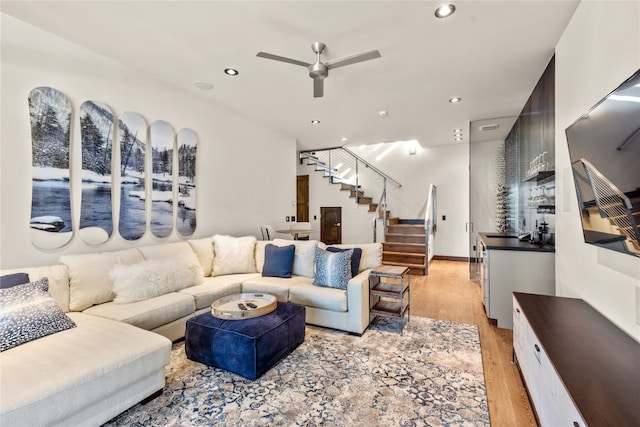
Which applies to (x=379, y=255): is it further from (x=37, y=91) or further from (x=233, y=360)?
(x=37, y=91)

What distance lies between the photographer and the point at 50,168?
261cm

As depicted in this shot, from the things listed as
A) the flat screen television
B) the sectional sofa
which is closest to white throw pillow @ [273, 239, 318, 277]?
the sectional sofa

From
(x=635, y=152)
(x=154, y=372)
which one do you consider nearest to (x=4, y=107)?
(x=154, y=372)

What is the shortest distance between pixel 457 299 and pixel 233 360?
10.7 ft

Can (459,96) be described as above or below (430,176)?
above

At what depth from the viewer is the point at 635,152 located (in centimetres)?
120

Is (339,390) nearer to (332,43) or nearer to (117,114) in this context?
(332,43)

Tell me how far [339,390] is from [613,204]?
6.42 ft

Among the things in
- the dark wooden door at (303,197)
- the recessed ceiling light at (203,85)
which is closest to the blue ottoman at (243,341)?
the recessed ceiling light at (203,85)

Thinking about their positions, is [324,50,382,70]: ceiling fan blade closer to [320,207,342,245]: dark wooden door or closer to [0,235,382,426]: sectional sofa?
[0,235,382,426]: sectional sofa

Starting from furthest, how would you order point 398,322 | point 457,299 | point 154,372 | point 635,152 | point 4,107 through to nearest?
point 457,299 → point 398,322 → point 4,107 → point 154,372 → point 635,152

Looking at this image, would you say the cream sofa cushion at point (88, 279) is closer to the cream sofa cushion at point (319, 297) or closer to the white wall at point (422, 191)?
the cream sofa cushion at point (319, 297)

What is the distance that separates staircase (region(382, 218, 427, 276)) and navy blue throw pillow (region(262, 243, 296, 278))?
9.96ft

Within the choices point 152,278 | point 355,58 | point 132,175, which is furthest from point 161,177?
point 355,58
